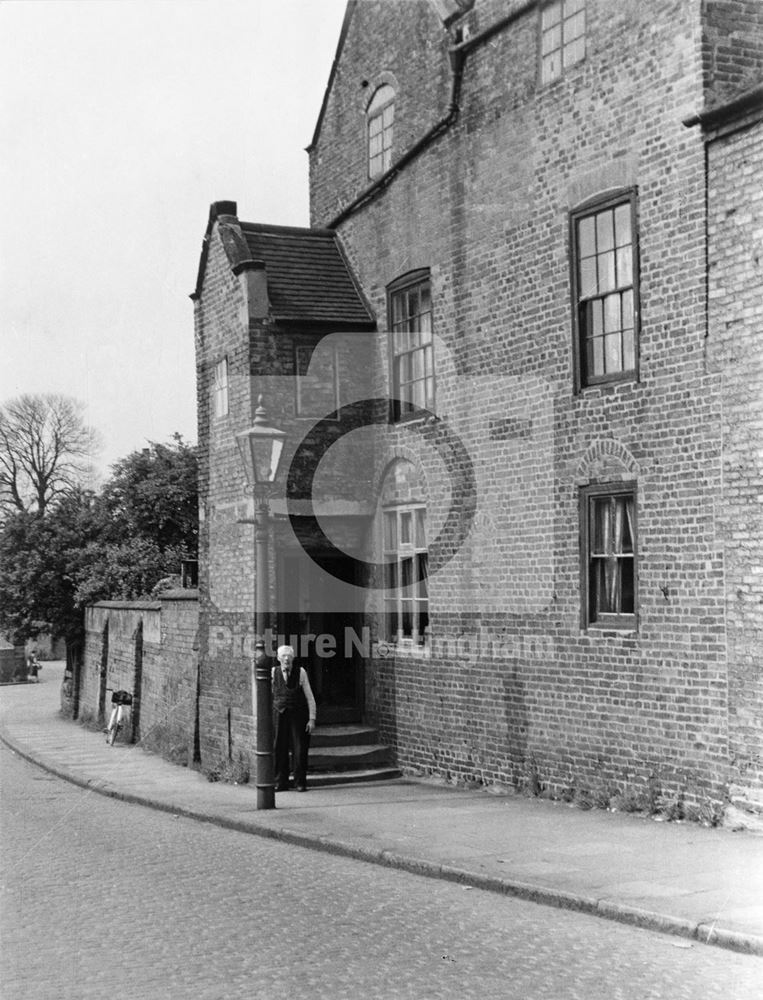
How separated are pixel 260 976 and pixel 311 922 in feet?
4.67

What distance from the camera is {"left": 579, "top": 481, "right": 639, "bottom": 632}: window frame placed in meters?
12.9

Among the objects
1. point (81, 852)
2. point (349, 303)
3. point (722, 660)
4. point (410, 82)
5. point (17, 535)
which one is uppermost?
point (410, 82)

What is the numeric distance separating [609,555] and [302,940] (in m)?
6.40

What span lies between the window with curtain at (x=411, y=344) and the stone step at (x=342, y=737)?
14.0 ft

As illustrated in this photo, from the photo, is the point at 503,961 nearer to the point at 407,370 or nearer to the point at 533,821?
the point at 533,821

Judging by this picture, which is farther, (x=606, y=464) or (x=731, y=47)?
(x=606, y=464)

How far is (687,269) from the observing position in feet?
39.9

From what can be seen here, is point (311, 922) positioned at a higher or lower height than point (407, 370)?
lower

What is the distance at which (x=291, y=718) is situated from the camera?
16.3 m

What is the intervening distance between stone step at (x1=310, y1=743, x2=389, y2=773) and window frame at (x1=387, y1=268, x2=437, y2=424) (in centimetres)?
442

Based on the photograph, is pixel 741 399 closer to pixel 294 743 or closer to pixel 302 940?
pixel 302 940

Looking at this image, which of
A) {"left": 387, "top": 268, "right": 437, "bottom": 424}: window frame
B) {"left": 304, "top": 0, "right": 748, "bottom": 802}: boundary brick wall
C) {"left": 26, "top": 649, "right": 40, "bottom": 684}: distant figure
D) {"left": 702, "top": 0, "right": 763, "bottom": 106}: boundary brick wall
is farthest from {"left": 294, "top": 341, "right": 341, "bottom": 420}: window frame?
{"left": 26, "top": 649, "right": 40, "bottom": 684}: distant figure

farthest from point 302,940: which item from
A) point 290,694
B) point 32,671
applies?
point 32,671

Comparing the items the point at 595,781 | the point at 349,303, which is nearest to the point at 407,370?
the point at 349,303
